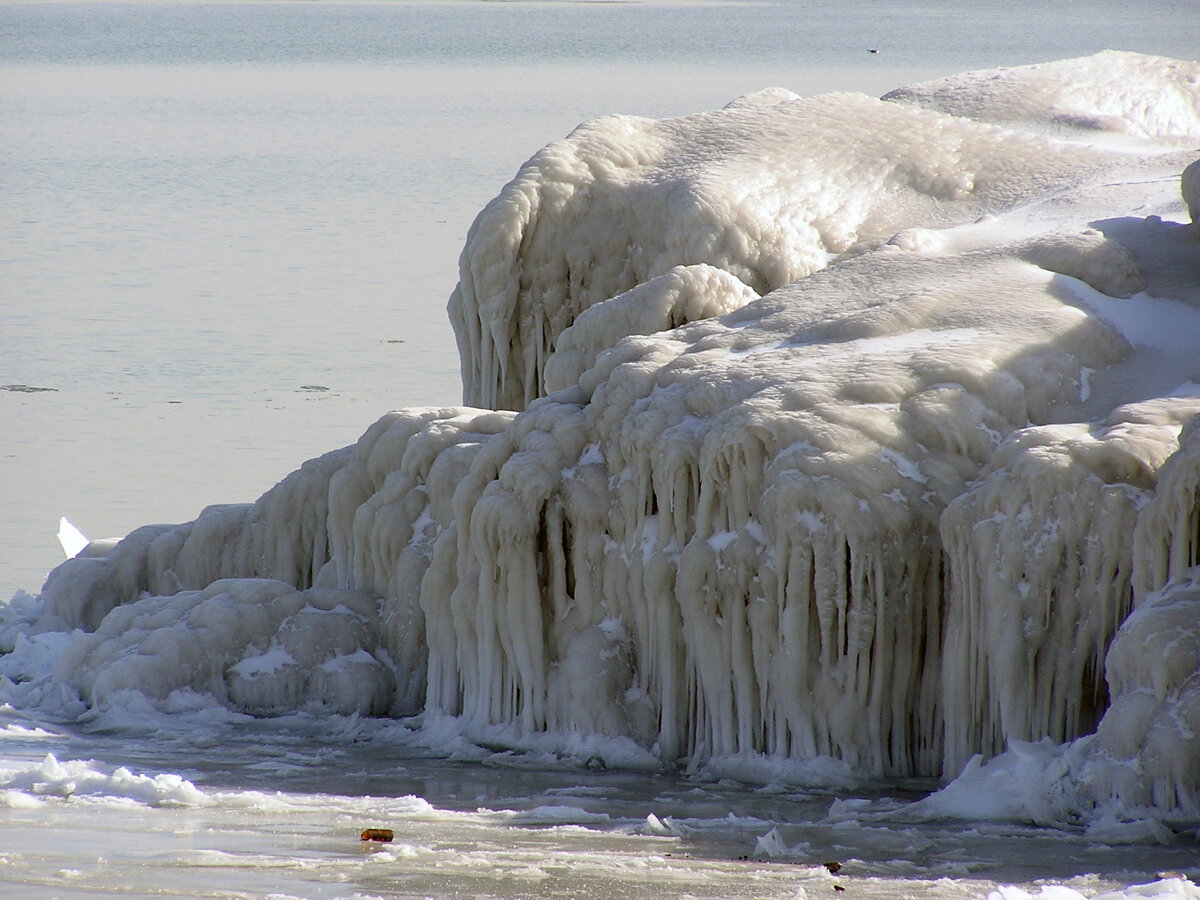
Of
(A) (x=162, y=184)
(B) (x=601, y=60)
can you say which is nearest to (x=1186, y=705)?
(A) (x=162, y=184)

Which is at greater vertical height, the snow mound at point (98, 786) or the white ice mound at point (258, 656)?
the white ice mound at point (258, 656)

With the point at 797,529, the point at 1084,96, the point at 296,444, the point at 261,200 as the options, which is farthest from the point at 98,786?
the point at 261,200

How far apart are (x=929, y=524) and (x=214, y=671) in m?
3.89

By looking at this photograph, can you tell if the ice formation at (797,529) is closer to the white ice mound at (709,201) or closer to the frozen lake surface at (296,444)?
the white ice mound at (709,201)

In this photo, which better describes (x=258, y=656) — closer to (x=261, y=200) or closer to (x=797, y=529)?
(x=797, y=529)

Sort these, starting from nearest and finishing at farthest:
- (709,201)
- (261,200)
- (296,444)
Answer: (709,201), (296,444), (261,200)

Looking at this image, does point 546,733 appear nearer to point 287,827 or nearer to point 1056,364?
point 287,827

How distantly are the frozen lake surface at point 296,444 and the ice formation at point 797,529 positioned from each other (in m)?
0.29

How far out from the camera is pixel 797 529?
793 cm

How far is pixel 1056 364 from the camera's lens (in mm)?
8469

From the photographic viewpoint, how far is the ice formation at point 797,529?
7.43m

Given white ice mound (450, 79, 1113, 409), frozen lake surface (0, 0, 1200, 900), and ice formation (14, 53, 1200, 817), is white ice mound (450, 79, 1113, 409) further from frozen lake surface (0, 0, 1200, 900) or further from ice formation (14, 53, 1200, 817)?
frozen lake surface (0, 0, 1200, 900)

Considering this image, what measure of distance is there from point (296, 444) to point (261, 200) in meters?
20.2

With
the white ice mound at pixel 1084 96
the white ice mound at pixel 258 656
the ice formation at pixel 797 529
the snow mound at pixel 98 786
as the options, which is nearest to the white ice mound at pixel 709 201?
the ice formation at pixel 797 529
